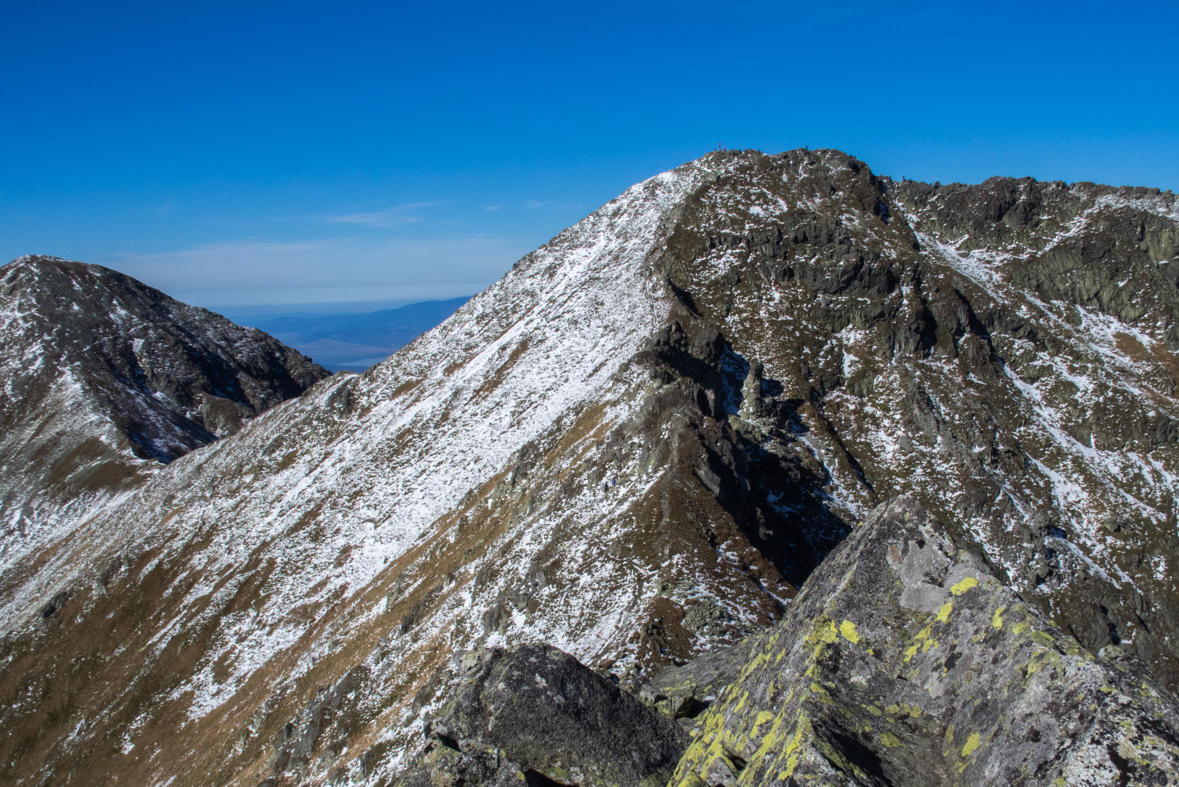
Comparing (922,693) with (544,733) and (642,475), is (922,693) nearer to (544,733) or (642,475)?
(544,733)

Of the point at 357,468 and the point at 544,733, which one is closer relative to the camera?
the point at 544,733

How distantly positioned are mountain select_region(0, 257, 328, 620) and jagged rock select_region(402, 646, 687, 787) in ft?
363

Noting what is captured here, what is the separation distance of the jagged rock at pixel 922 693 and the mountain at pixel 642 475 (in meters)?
1.49

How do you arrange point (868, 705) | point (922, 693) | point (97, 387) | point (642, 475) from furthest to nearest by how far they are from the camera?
point (97, 387) → point (642, 475) → point (922, 693) → point (868, 705)

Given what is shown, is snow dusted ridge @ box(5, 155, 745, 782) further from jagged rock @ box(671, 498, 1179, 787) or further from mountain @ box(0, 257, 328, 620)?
jagged rock @ box(671, 498, 1179, 787)

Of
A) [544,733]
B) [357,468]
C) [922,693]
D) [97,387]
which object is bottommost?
[97,387]

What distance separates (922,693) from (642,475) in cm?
3102

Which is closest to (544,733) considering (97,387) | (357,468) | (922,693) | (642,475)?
(922,693)

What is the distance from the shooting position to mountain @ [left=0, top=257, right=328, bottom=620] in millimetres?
112125

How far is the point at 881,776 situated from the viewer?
23.6ft

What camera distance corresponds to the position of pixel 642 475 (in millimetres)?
39406

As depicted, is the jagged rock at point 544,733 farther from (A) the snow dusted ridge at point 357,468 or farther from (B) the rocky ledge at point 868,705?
(A) the snow dusted ridge at point 357,468

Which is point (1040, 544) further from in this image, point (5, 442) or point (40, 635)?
point (5, 442)

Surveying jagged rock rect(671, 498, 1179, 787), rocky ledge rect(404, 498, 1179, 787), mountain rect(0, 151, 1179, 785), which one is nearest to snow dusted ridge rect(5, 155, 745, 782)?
mountain rect(0, 151, 1179, 785)
